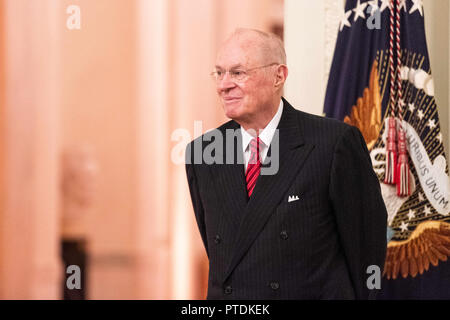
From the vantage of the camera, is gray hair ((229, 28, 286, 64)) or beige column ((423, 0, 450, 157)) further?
beige column ((423, 0, 450, 157))

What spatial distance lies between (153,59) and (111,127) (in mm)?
655

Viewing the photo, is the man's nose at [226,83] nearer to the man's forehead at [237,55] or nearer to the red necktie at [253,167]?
the man's forehead at [237,55]

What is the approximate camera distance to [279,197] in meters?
2.50

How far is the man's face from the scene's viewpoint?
8.42 ft

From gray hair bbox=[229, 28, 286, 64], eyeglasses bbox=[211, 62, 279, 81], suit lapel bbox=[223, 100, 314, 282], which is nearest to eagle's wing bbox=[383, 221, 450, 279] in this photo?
suit lapel bbox=[223, 100, 314, 282]

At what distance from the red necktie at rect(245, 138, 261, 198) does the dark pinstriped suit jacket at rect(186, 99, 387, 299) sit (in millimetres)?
25

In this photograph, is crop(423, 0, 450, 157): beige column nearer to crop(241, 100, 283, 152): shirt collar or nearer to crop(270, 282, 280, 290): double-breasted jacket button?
crop(241, 100, 283, 152): shirt collar

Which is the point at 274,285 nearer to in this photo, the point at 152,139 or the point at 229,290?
the point at 229,290

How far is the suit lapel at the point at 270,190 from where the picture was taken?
2.49m

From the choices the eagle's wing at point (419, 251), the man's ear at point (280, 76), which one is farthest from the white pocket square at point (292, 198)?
the eagle's wing at point (419, 251)

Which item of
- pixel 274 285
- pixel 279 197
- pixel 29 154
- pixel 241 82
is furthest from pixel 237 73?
pixel 29 154

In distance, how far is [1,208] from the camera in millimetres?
4871
